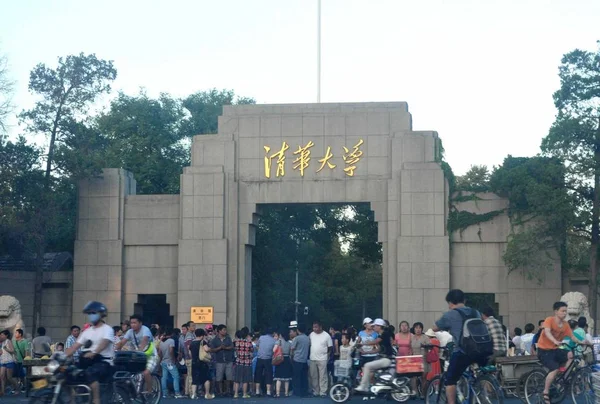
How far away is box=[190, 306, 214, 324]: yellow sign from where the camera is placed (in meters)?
29.2

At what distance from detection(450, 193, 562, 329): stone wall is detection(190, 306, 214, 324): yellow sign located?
6.85 metres

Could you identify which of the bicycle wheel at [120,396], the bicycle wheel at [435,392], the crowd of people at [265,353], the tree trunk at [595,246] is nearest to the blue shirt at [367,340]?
→ the crowd of people at [265,353]

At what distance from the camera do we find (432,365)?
20.2m

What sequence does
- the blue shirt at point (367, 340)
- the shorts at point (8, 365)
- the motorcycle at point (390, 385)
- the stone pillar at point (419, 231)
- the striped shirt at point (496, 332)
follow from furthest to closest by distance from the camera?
the stone pillar at point (419, 231)
the shorts at point (8, 365)
the blue shirt at point (367, 340)
the motorcycle at point (390, 385)
the striped shirt at point (496, 332)

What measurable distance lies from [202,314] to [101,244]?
380cm

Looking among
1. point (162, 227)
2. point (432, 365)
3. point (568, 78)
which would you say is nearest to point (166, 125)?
point (162, 227)

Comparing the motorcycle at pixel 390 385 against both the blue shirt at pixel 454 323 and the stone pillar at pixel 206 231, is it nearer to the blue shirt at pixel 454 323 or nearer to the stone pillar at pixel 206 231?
the blue shirt at pixel 454 323

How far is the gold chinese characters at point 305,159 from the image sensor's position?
2970 cm

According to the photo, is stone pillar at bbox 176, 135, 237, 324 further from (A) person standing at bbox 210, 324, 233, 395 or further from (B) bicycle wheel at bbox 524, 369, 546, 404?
(B) bicycle wheel at bbox 524, 369, 546, 404

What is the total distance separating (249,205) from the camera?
30.0 m

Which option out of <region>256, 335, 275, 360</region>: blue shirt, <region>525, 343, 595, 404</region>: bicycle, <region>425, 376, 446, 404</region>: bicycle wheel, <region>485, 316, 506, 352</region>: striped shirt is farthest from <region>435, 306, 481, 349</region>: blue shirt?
<region>256, 335, 275, 360</region>: blue shirt

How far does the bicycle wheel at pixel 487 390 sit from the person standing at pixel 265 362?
34.1 ft

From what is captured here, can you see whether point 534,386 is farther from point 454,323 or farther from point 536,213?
point 536,213

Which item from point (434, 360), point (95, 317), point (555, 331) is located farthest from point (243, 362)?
point (95, 317)
